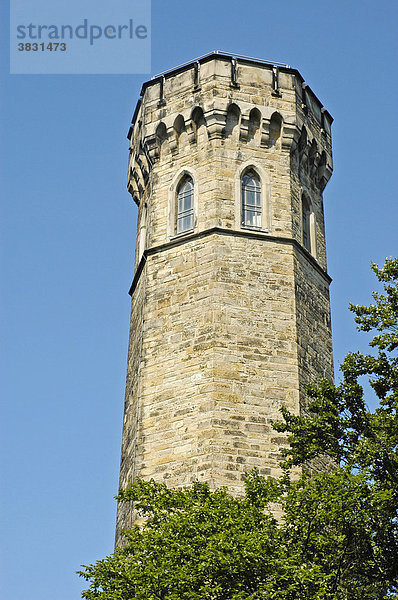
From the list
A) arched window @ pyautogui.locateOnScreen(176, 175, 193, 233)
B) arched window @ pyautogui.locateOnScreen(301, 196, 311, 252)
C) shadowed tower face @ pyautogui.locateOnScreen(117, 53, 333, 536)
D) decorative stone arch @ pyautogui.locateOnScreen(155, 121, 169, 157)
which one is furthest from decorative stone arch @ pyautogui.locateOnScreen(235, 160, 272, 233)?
decorative stone arch @ pyautogui.locateOnScreen(155, 121, 169, 157)

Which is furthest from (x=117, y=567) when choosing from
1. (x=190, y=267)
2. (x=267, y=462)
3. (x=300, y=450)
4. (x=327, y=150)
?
(x=327, y=150)

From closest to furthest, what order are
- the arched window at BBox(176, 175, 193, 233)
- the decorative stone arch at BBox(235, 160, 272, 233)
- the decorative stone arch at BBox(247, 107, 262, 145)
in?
the decorative stone arch at BBox(235, 160, 272, 233) → the arched window at BBox(176, 175, 193, 233) → the decorative stone arch at BBox(247, 107, 262, 145)

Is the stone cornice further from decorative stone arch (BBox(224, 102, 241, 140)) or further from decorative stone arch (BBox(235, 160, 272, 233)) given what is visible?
decorative stone arch (BBox(224, 102, 241, 140))

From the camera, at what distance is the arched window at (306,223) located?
24234 millimetres

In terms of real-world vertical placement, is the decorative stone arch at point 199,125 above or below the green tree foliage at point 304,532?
above

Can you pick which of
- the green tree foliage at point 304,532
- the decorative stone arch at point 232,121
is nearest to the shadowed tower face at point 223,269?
the decorative stone arch at point 232,121

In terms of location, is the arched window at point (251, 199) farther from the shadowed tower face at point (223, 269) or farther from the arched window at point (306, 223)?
the arched window at point (306, 223)

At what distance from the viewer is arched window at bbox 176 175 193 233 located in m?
23.3

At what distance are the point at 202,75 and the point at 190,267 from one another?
5378 millimetres

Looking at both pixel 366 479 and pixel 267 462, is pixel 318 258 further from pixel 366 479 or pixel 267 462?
pixel 366 479

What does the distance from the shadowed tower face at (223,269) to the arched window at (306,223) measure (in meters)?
0.04

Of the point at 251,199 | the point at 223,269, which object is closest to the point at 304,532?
the point at 223,269

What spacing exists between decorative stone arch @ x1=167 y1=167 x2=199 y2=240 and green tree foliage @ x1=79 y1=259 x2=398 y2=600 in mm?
7681

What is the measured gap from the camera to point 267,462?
19.6 metres
